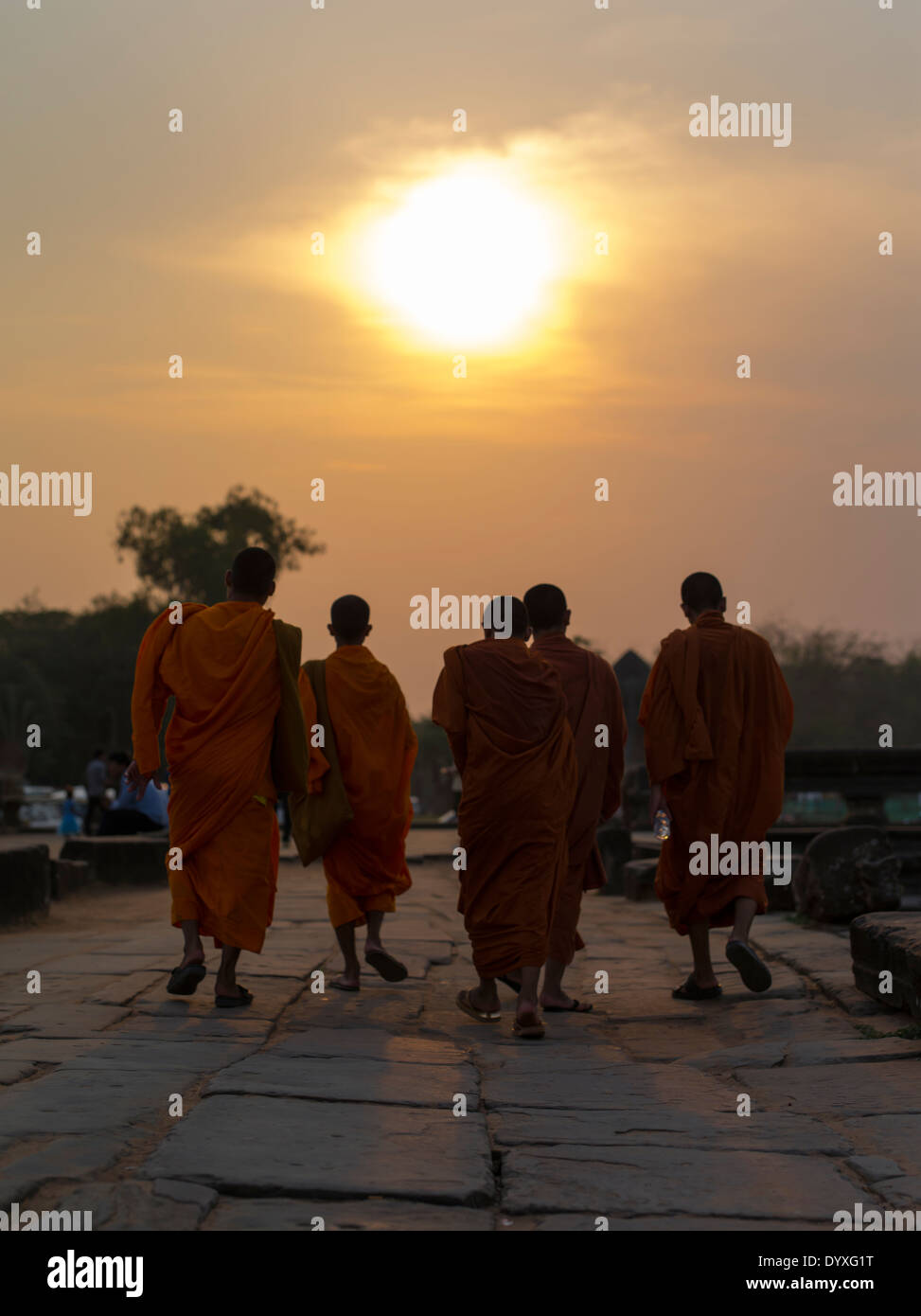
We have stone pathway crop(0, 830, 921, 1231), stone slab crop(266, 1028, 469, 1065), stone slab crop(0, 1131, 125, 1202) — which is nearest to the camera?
stone slab crop(0, 1131, 125, 1202)

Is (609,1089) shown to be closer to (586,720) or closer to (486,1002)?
(486,1002)

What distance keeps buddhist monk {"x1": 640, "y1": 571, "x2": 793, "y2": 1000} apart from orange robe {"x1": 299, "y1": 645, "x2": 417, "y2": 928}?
4.13 feet

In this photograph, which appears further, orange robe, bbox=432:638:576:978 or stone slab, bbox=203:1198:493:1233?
orange robe, bbox=432:638:576:978

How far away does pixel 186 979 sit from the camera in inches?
244

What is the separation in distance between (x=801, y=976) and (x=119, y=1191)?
4.69 m

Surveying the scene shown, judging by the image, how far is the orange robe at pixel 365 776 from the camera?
23.7ft

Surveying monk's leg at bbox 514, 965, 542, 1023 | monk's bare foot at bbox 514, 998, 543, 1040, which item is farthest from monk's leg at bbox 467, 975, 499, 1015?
monk's bare foot at bbox 514, 998, 543, 1040

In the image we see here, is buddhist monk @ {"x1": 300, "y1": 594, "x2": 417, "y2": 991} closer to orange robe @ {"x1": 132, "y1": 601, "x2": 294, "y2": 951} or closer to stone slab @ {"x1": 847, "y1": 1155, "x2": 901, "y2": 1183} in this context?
orange robe @ {"x1": 132, "y1": 601, "x2": 294, "y2": 951}

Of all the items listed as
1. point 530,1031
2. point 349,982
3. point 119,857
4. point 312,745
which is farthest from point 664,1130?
point 119,857

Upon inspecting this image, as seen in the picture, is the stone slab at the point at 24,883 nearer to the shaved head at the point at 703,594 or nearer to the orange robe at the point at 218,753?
the orange robe at the point at 218,753

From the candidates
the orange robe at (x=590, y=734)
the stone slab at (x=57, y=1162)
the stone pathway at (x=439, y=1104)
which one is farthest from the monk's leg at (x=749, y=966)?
the stone slab at (x=57, y=1162)

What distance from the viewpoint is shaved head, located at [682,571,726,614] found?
7.33m

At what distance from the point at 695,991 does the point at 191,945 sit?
92.2 inches

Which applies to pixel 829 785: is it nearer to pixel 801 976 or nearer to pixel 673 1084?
pixel 801 976
